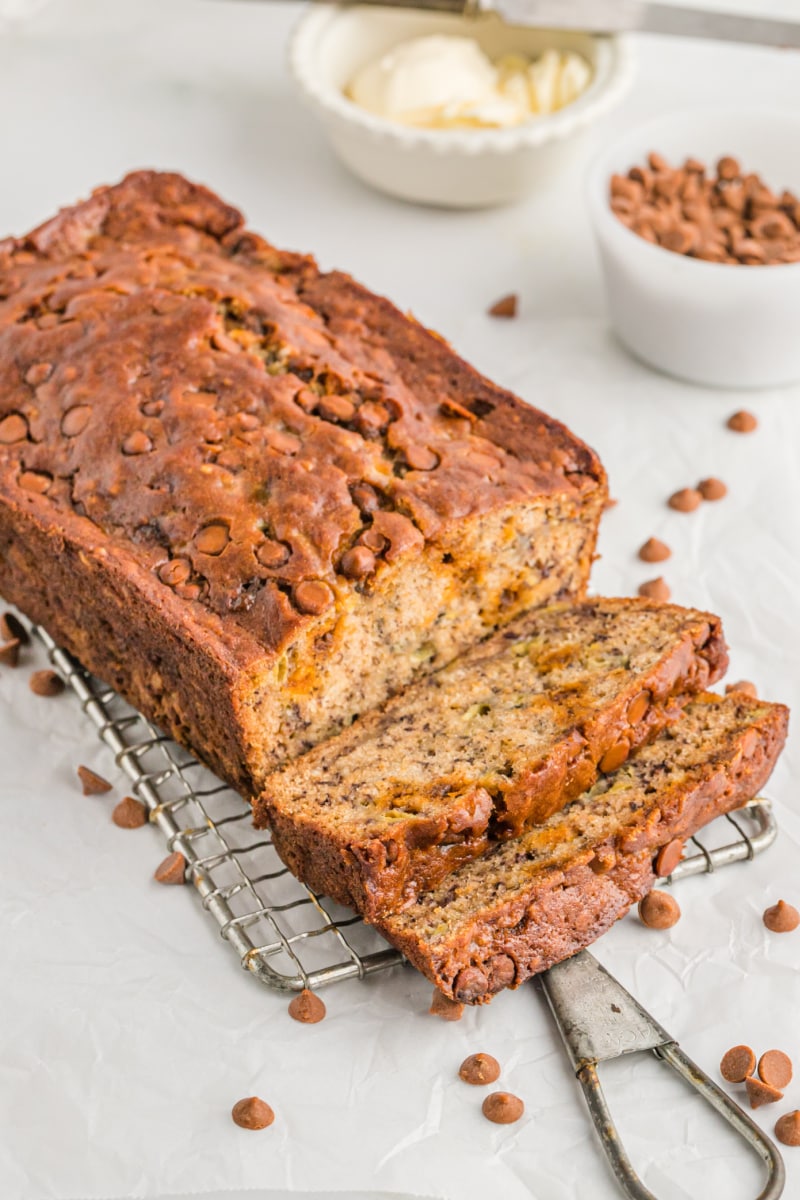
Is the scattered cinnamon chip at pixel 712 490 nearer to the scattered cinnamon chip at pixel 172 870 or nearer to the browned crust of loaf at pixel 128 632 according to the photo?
the browned crust of loaf at pixel 128 632

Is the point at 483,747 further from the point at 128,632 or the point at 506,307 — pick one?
the point at 506,307

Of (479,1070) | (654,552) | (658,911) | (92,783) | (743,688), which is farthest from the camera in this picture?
(654,552)

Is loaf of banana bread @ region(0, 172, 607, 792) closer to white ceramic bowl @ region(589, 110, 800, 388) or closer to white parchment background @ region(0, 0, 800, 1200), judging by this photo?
white parchment background @ region(0, 0, 800, 1200)

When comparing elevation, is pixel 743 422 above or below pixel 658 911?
above

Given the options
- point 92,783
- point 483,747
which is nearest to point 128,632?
point 92,783

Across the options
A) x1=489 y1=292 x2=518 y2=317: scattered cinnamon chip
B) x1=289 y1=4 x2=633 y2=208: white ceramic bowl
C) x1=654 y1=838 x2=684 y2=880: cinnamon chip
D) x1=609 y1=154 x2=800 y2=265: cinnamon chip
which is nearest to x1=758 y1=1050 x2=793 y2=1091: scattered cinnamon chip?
x1=654 y1=838 x2=684 y2=880: cinnamon chip

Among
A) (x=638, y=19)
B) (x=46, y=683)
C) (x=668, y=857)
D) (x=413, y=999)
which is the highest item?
(x=638, y=19)
